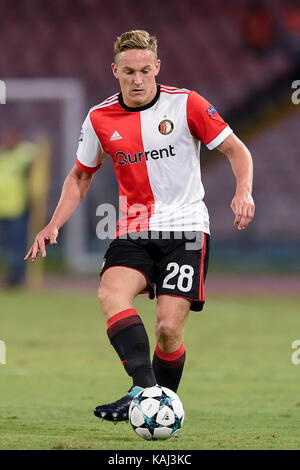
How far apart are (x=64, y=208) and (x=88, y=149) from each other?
0.35 meters

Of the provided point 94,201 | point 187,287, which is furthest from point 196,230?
point 94,201

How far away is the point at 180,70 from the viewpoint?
69.2 ft

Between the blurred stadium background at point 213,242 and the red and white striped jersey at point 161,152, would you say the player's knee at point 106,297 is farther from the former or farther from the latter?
the blurred stadium background at point 213,242

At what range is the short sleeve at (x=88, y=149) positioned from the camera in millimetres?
5719

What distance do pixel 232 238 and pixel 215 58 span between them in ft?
13.6

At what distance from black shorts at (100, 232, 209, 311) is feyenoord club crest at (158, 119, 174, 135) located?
528mm

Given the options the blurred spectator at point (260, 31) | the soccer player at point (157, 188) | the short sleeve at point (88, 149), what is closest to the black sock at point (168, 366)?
the soccer player at point (157, 188)

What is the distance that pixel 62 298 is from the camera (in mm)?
12969

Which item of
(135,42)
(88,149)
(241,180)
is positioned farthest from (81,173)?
(241,180)

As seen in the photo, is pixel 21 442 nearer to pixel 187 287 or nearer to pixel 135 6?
pixel 187 287

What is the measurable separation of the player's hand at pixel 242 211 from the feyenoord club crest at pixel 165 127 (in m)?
0.63

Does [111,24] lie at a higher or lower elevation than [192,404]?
higher

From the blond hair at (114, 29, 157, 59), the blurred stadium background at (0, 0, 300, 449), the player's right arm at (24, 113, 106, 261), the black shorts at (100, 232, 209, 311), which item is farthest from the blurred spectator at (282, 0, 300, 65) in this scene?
the black shorts at (100, 232, 209, 311)

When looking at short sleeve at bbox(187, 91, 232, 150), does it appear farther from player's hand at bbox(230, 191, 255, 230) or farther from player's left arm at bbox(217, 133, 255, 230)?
player's hand at bbox(230, 191, 255, 230)
